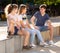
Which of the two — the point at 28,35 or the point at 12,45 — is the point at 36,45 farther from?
the point at 12,45

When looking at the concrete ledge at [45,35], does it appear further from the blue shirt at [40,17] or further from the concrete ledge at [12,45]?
the concrete ledge at [12,45]

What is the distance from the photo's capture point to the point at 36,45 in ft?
31.1

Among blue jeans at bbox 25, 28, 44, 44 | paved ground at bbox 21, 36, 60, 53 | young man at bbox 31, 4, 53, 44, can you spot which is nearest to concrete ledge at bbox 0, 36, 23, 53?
paved ground at bbox 21, 36, 60, 53

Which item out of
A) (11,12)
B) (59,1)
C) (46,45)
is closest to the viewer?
(11,12)

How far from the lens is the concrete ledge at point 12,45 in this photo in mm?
7445

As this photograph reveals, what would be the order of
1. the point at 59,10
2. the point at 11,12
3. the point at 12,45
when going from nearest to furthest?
the point at 12,45
the point at 11,12
the point at 59,10

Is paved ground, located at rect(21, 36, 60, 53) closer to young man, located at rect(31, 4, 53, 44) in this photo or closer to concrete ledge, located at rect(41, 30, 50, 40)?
young man, located at rect(31, 4, 53, 44)

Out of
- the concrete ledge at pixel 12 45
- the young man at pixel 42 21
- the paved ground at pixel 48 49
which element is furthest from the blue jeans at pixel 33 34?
the young man at pixel 42 21

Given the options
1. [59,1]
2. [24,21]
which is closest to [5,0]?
[59,1]

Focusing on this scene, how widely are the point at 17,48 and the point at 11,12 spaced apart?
1.19 m

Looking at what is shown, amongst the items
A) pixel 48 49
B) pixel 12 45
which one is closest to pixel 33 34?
pixel 48 49

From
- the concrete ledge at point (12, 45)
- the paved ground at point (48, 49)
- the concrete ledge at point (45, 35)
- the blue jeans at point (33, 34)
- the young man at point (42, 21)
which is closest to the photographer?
the concrete ledge at point (12, 45)

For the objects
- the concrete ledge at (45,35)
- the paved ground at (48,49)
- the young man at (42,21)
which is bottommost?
the paved ground at (48,49)

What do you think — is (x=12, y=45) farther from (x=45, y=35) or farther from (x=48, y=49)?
(x=45, y=35)
